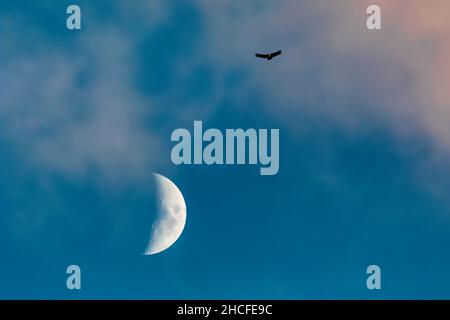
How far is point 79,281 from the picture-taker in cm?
12631

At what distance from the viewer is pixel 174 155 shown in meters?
123
